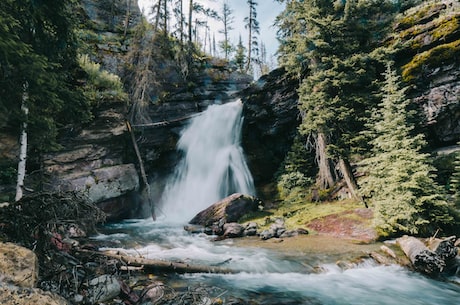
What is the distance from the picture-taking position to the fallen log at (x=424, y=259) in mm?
7068

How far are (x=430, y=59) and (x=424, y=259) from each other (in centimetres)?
1050

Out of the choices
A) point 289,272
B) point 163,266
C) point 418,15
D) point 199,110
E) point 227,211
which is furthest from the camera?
point 199,110

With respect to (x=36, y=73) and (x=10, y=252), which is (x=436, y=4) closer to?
(x=36, y=73)

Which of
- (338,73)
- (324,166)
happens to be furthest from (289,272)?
(338,73)

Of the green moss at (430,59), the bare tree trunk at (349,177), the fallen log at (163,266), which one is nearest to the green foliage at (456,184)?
the bare tree trunk at (349,177)

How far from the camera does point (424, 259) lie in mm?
7219

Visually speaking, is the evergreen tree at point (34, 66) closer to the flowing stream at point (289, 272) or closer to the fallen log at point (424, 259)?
the flowing stream at point (289, 272)

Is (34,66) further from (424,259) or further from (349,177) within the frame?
(349,177)

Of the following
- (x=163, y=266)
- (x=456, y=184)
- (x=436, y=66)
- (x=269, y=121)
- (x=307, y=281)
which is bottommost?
(x=307, y=281)

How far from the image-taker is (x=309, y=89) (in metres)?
15.4

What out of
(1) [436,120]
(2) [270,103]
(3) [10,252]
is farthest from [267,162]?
(3) [10,252]

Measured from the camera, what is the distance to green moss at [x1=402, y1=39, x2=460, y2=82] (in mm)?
12461

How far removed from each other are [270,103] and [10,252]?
18170mm

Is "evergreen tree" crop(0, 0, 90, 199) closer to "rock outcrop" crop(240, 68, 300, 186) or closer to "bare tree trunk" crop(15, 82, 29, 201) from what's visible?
"bare tree trunk" crop(15, 82, 29, 201)
